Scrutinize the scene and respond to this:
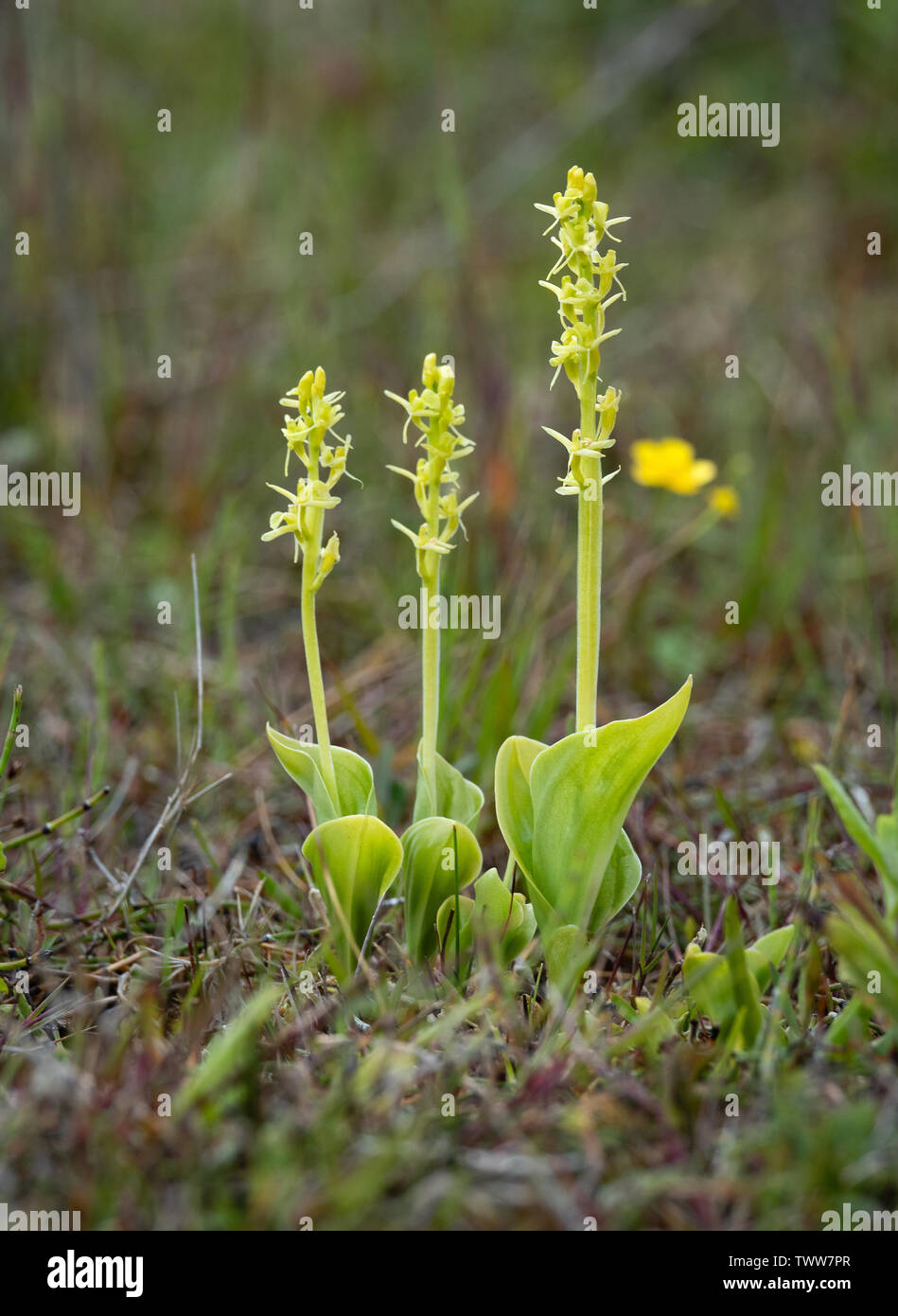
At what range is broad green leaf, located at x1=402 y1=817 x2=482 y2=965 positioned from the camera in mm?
1667

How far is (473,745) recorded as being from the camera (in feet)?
8.12

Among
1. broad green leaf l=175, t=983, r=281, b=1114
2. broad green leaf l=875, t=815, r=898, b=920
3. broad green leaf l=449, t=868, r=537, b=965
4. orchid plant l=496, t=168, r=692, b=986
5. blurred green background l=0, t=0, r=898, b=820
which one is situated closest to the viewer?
broad green leaf l=175, t=983, r=281, b=1114

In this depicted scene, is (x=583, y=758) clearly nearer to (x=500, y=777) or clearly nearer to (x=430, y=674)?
(x=500, y=777)

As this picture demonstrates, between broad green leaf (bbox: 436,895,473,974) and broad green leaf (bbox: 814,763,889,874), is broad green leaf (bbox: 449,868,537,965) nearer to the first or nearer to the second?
broad green leaf (bbox: 436,895,473,974)

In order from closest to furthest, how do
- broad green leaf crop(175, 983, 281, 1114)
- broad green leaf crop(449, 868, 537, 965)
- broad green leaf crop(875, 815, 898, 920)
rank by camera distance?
broad green leaf crop(175, 983, 281, 1114), broad green leaf crop(875, 815, 898, 920), broad green leaf crop(449, 868, 537, 965)

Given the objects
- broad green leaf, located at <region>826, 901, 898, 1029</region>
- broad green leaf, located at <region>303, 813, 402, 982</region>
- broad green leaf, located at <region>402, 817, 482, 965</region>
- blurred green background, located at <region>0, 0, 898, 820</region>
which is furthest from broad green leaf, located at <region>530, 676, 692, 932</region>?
blurred green background, located at <region>0, 0, 898, 820</region>

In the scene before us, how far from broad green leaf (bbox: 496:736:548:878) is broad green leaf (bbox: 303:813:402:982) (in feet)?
0.55

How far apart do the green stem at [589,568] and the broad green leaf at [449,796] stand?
231 millimetres

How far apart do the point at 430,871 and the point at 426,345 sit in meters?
3.18

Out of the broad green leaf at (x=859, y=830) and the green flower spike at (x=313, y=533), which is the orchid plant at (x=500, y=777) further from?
the broad green leaf at (x=859, y=830)

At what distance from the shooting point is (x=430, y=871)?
1.70 metres

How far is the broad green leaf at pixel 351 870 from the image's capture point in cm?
162

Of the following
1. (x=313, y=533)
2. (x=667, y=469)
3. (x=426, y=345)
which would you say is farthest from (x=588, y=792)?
(x=426, y=345)
